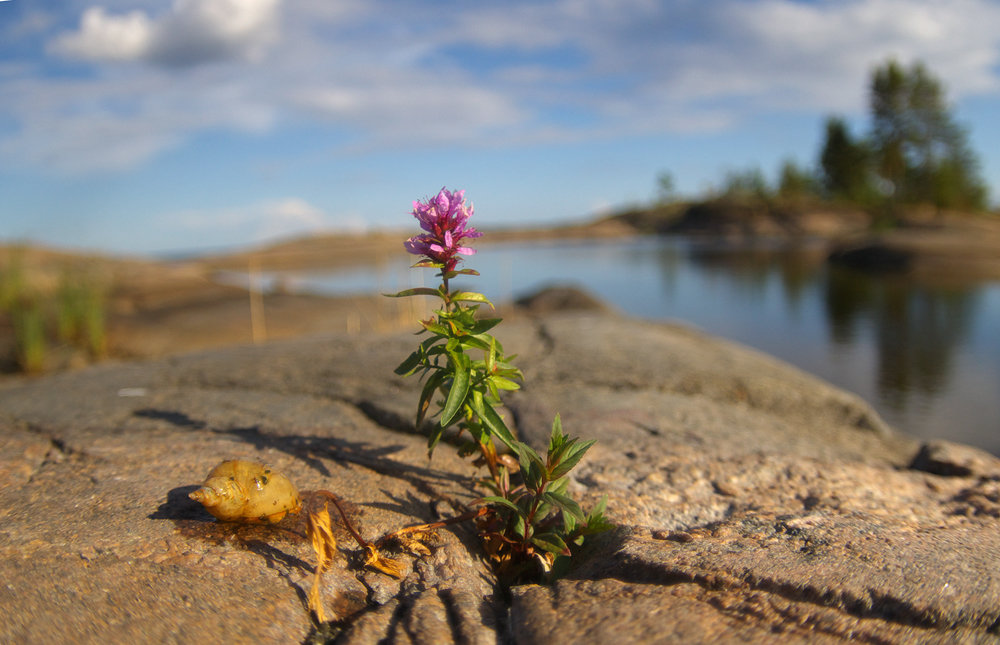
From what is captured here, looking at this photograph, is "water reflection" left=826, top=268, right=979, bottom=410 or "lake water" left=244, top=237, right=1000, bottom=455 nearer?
"lake water" left=244, top=237, right=1000, bottom=455

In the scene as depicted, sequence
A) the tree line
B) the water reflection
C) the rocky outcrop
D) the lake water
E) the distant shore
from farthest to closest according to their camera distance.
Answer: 1. the tree line
2. the distant shore
3. the water reflection
4. the lake water
5. the rocky outcrop

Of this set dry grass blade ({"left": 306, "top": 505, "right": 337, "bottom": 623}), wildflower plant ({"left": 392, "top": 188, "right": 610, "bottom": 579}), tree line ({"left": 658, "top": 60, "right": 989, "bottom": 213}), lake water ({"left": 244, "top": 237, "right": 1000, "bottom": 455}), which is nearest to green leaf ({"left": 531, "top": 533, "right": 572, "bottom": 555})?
wildflower plant ({"left": 392, "top": 188, "right": 610, "bottom": 579})

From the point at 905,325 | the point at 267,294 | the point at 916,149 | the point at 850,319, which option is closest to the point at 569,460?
the point at 905,325

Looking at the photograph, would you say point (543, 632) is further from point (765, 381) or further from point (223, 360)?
point (223, 360)

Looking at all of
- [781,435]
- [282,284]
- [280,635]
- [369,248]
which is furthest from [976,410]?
[369,248]

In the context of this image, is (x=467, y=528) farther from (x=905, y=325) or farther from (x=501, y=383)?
(x=905, y=325)

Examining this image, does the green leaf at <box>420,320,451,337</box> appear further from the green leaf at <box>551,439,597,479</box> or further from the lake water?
the lake water
